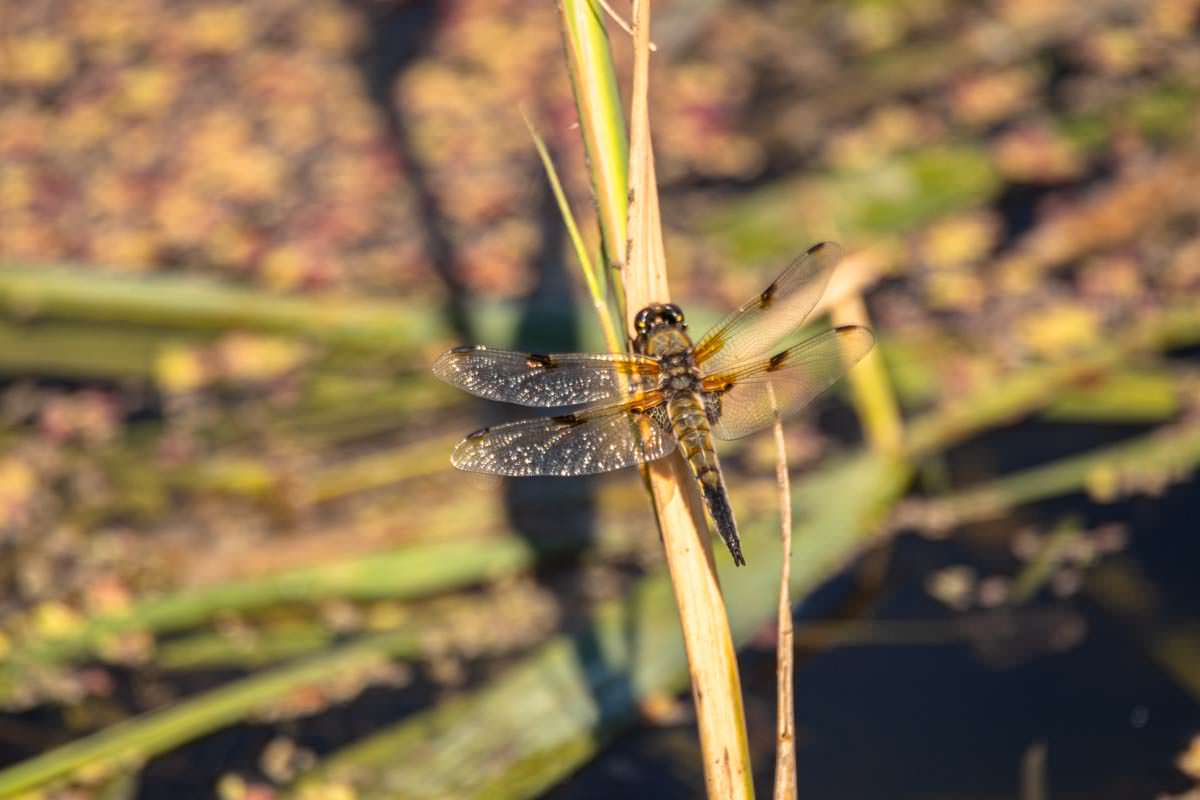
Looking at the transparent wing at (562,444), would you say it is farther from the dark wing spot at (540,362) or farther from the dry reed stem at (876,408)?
the dry reed stem at (876,408)

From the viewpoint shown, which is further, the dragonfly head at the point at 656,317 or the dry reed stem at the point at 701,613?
the dragonfly head at the point at 656,317

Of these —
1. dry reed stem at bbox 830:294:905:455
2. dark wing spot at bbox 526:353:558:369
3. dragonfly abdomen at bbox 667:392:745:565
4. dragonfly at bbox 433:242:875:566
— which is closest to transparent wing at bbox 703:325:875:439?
dragonfly at bbox 433:242:875:566

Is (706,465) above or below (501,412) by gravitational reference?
below

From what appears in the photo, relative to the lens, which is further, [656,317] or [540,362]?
[540,362]

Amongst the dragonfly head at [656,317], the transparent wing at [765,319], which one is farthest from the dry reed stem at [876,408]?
the dragonfly head at [656,317]

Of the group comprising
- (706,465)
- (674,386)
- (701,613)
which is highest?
(674,386)

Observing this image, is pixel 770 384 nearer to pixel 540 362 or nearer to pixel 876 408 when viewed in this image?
pixel 540 362

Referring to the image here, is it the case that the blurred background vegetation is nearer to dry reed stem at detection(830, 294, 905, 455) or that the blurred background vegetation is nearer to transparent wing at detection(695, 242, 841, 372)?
dry reed stem at detection(830, 294, 905, 455)

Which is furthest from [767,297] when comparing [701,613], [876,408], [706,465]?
[876,408]

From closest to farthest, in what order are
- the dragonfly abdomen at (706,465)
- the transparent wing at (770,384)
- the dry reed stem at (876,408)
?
1. the dragonfly abdomen at (706,465)
2. the transparent wing at (770,384)
3. the dry reed stem at (876,408)
